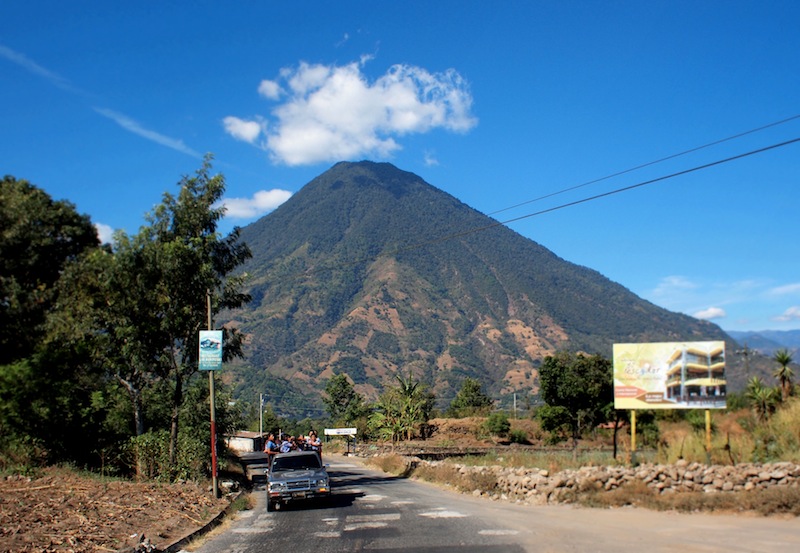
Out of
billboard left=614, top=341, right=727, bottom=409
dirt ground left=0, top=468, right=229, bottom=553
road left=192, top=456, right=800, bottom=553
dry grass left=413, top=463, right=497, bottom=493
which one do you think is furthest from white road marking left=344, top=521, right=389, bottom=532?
billboard left=614, top=341, right=727, bottom=409

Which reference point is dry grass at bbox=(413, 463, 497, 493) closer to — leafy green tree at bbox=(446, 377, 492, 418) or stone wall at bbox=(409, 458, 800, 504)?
stone wall at bbox=(409, 458, 800, 504)

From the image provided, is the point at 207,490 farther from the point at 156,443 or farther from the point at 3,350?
the point at 3,350

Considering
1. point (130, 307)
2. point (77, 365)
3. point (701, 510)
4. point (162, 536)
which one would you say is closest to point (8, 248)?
point (77, 365)

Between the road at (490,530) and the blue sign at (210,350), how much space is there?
4895 millimetres

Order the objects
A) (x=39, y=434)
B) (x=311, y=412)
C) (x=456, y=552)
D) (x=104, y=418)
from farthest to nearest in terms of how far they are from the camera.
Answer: (x=311, y=412)
(x=104, y=418)
(x=39, y=434)
(x=456, y=552)

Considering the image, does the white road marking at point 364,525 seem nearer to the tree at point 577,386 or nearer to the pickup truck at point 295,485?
the pickup truck at point 295,485

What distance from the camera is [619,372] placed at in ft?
71.7

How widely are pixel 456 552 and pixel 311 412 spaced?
162m

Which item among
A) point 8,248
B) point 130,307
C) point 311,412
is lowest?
point 311,412

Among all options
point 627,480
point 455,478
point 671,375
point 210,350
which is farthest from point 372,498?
point 671,375

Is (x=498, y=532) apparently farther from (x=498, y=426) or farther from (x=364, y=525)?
(x=498, y=426)

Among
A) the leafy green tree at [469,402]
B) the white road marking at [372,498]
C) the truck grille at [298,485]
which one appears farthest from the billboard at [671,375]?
the leafy green tree at [469,402]

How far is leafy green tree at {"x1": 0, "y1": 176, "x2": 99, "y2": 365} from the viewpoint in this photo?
3250cm

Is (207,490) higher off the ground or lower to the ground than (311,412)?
higher
